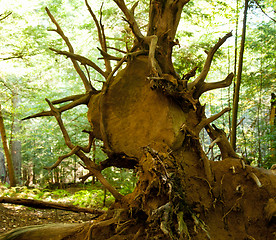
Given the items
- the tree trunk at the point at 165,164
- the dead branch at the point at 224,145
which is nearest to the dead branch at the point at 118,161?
the tree trunk at the point at 165,164

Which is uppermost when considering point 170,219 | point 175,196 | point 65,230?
point 175,196

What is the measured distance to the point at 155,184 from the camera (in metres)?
3.18

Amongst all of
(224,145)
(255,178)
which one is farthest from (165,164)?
(224,145)

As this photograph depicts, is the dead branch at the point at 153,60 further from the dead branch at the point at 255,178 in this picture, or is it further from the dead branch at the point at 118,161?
the dead branch at the point at 255,178

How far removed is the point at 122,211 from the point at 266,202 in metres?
1.99

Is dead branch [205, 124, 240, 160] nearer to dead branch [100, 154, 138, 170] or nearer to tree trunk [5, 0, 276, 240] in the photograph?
tree trunk [5, 0, 276, 240]

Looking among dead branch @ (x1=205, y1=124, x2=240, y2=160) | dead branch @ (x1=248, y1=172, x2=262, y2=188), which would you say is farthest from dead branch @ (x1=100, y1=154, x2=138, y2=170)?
dead branch @ (x1=248, y1=172, x2=262, y2=188)

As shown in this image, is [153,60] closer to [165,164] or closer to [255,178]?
[165,164]

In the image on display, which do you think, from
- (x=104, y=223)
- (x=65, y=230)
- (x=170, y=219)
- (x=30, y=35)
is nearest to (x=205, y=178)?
(x=170, y=219)

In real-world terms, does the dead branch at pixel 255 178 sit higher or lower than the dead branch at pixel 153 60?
lower

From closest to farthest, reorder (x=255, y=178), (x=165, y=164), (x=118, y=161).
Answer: (x=165, y=164) → (x=255, y=178) → (x=118, y=161)

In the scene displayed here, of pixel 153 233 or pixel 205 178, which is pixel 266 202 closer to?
pixel 205 178

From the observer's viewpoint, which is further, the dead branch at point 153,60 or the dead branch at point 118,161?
the dead branch at point 118,161

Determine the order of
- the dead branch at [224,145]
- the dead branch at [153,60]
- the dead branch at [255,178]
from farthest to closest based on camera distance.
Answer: the dead branch at [224,145] → the dead branch at [153,60] → the dead branch at [255,178]
